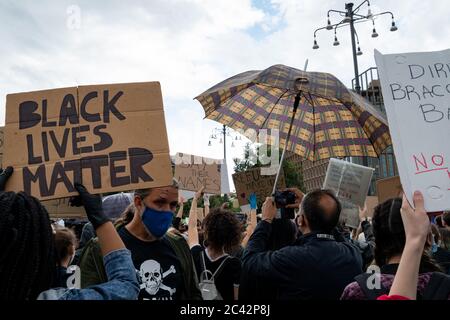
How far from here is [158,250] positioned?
2.69 meters

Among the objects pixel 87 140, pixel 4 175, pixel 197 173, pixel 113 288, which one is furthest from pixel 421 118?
pixel 197 173

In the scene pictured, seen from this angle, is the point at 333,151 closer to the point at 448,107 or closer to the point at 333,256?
the point at 333,256

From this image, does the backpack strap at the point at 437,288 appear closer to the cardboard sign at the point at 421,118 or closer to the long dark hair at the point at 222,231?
the cardboard sign at the point at 421,118

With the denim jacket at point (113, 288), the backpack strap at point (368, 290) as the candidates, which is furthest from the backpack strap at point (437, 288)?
the denim jacket at point (113, 288)

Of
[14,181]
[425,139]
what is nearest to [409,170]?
[425,139]

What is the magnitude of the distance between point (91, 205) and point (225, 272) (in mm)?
1890

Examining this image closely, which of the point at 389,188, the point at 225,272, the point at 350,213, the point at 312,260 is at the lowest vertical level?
the point at 225,272

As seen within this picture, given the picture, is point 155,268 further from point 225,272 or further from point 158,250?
point 225,272

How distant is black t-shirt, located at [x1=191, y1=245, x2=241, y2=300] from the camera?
133 inches

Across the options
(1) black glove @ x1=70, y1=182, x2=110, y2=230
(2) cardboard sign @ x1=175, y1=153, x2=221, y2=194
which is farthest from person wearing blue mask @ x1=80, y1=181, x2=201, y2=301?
(2) cardboard sign @ x1=175, y1=153, x2=221, y2=194

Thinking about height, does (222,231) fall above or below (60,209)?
below

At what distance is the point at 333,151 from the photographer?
507 cm

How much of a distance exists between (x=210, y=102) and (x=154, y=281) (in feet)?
9.68

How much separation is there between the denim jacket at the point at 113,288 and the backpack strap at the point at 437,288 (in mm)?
1128
